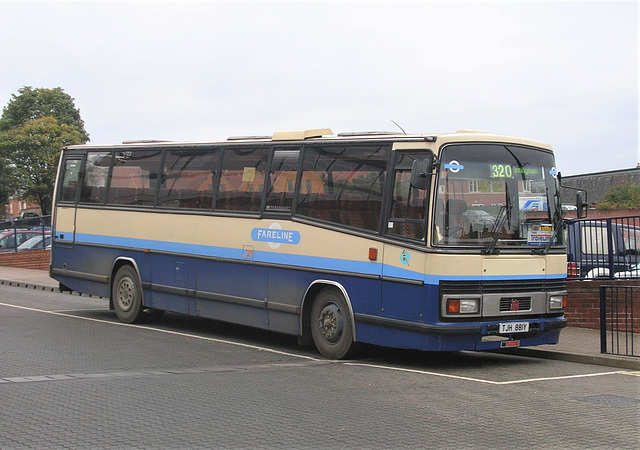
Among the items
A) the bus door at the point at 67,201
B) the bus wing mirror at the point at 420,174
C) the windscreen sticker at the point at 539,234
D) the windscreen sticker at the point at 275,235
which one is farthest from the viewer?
the bus door at the point at 67,201

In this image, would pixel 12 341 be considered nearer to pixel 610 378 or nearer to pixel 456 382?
pixel 456 382

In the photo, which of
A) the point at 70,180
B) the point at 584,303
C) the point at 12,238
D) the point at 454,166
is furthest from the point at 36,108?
the point at 454,166

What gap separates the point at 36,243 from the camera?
107ft

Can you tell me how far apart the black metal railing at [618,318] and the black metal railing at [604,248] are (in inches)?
35.5

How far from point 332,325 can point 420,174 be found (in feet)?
9.09

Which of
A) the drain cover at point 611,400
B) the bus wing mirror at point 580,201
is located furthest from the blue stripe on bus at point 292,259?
the drain cover at point 611,400

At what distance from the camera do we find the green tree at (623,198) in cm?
5166

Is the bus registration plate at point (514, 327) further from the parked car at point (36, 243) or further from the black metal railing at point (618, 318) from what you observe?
the parked car at point (36, 243)

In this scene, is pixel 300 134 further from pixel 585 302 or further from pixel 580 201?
pixel 585 302

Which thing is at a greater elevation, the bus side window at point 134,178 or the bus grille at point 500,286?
the bus side window at point 134,178

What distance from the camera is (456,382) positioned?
1023 cm

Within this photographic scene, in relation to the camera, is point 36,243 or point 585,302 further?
point 36,243

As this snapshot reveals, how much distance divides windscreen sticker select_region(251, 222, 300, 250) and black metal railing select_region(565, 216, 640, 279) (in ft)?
16.7

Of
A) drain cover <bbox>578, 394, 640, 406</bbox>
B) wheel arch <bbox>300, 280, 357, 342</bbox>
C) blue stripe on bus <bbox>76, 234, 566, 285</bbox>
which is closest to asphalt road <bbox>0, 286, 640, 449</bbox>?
drain cover <bbox>578, 394, 640, 406</bbox>
